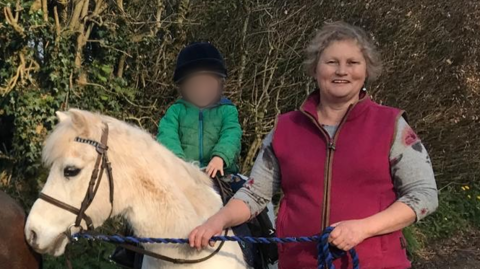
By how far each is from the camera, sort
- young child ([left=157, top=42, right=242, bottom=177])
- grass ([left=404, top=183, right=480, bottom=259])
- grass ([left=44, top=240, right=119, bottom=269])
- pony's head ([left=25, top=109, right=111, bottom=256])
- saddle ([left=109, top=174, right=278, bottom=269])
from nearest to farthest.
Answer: pony's head ([left=25, top=109, right=111, bottom=256]) < saddle ([left=109, top=174, right=278, bottom=269]) < young child ([left=157, top=42, right=242, bottom=177]) < grass ([left=44, top=240, right=119, bottom=269]) < grass ([left=404, top=183, right=480, bottom=259])

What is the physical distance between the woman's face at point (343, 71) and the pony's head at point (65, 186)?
4.05 feet

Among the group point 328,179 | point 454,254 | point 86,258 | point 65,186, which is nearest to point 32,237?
point 65,186

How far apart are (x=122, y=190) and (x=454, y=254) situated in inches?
246

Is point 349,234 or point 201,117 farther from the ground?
point 201,117

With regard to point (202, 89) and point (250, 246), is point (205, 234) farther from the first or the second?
point (202, 89)

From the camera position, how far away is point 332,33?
2.51 metres

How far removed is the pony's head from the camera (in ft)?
9.18

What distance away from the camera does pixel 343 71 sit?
→ 7.98 feet

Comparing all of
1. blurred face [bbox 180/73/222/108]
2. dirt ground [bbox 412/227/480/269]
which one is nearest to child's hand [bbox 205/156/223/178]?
blurred face [bbox 180/73/222/108]

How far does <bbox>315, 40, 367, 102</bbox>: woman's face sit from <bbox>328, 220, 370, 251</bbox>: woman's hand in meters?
0.59

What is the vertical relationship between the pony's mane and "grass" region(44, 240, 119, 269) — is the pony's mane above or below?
above

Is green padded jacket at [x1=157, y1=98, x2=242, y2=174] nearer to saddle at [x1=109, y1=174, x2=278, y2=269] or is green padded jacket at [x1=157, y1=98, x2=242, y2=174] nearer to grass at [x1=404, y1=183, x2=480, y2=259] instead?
saddle at [x1=109, y1=174, x2=278, y2=269]

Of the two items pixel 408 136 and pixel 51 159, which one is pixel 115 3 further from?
pixel 408 136

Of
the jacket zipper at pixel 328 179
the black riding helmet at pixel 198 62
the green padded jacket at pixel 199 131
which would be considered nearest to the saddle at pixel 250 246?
the green padded jacket at pixel 199 131
